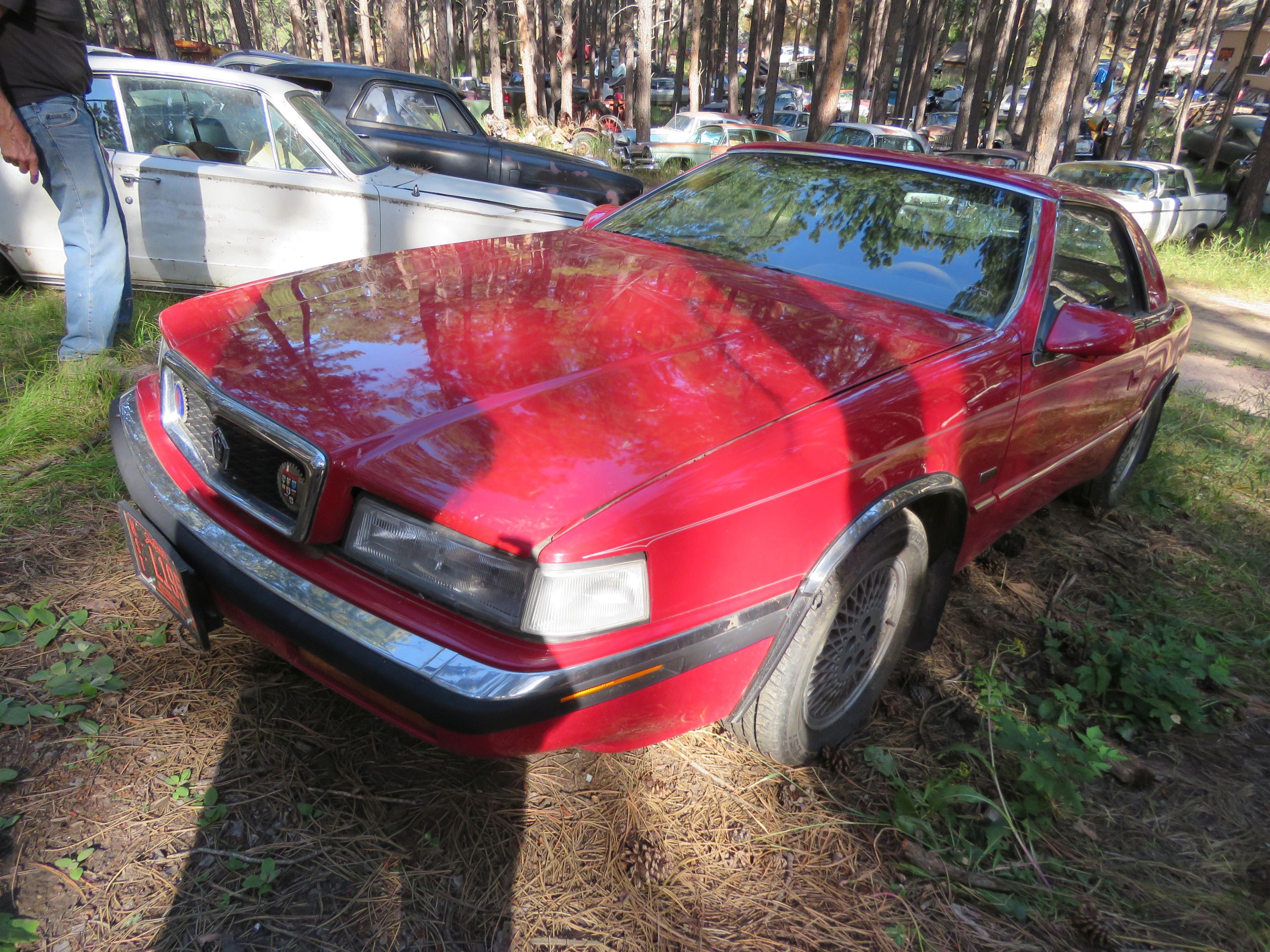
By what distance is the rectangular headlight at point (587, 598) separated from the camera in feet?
4.78

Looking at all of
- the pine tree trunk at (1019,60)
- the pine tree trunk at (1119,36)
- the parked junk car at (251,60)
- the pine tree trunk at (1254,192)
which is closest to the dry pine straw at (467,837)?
the parked junk car at (251,60)

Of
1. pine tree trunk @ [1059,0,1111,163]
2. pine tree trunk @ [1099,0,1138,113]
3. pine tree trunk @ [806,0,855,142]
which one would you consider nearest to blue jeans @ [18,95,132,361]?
pine tree trunk @ [806,0,855,142]

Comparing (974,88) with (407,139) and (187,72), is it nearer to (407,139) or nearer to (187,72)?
(407,139)

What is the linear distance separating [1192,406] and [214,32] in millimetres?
73560

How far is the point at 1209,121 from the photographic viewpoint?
27.9 metres

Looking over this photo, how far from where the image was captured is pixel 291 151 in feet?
16.0

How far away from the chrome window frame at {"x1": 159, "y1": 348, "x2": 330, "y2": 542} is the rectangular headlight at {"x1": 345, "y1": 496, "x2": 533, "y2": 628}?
3.8 inches

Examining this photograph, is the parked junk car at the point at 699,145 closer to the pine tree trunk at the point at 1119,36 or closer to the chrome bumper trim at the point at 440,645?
the pine tree trunk at the point at 1119,36

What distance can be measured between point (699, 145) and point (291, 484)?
1632 centimetres

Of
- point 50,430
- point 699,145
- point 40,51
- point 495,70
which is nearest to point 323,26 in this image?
point 495,70

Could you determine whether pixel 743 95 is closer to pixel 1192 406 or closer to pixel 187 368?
pixel 1192 406

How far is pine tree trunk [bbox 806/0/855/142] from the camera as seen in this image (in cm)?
1154

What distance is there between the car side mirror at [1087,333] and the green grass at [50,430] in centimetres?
321

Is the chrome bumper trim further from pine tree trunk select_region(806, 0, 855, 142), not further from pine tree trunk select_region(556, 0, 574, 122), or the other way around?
pine tree trunk select_region(556, 0, 574, 122)
